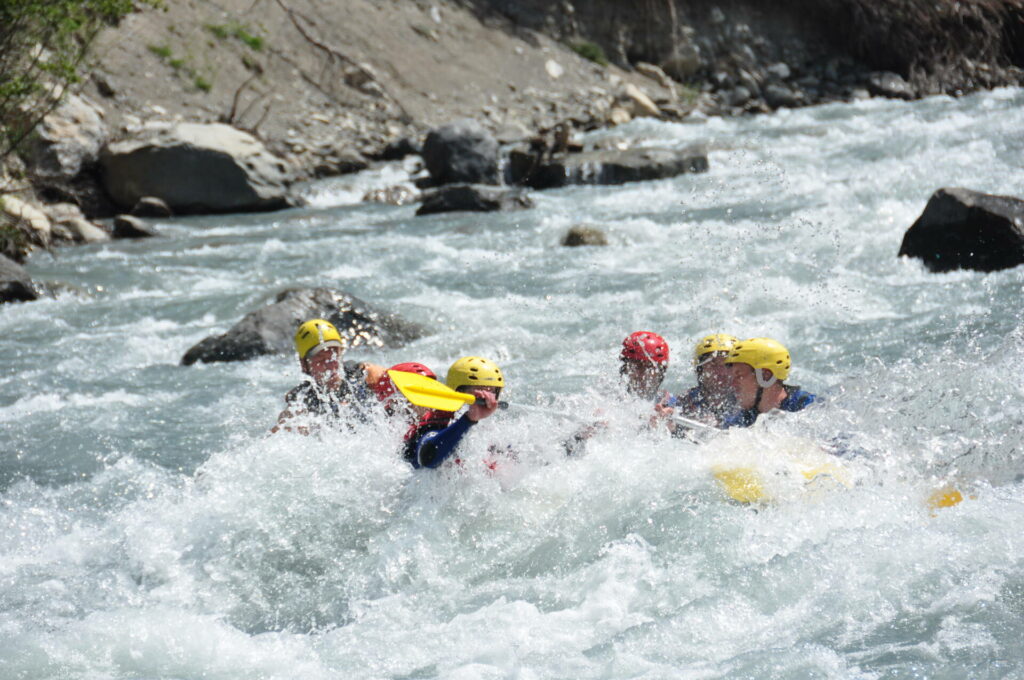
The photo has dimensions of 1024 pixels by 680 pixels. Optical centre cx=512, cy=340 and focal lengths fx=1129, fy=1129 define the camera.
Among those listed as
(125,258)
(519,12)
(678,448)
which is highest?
(519,12)

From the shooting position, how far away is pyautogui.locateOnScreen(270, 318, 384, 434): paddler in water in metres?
6.11

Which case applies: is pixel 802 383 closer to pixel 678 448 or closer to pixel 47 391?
pixel 678 448

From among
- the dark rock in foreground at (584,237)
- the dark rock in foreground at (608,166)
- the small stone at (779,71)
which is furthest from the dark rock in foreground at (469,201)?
the small stone at (779,71)

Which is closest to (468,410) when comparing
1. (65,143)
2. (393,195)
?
(393,195)

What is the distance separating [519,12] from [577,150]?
8507 millimetres

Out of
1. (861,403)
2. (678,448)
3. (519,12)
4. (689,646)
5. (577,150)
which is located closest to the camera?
(689,646)

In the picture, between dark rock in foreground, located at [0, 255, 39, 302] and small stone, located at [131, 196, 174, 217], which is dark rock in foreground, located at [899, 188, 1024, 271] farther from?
small stone, located at [131, 196, 174, 217]

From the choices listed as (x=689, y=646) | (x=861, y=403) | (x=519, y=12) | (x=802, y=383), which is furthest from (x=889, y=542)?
(x=519, y=12)

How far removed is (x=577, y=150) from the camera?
661 inches

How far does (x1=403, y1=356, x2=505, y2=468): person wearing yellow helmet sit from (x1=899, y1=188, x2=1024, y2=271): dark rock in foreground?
19.3 ft

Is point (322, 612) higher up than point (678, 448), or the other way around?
point (678, 448)

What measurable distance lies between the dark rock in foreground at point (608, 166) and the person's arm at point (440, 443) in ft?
34.5

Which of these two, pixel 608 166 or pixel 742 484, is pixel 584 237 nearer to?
pixel 608 166

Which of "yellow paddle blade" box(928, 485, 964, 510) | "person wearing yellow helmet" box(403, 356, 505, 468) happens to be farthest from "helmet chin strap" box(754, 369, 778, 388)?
"person wearing yellow helmet" box(403, 356, 505, 468)
